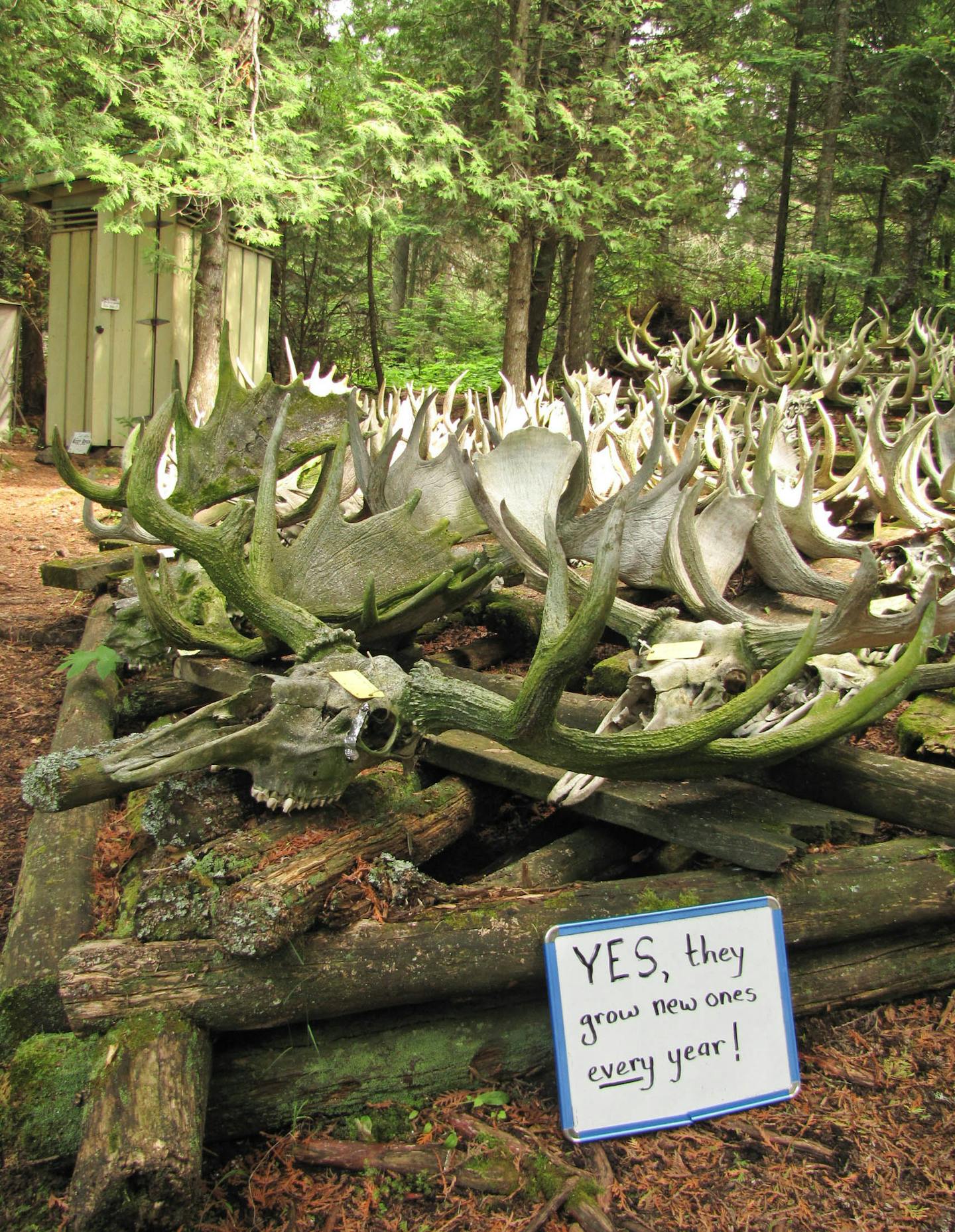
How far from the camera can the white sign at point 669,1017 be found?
235cm

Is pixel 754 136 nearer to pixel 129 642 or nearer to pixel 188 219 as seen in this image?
pixel 188 219

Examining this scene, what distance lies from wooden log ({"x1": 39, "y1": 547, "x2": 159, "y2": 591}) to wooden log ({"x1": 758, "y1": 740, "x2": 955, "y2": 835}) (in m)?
4.08

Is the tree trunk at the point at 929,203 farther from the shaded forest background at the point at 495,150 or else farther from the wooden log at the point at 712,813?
the wooden log at the point at 712,813

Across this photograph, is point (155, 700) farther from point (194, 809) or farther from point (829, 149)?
point (829, 149)

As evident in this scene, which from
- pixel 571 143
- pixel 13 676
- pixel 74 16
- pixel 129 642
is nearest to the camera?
pixel 129 642

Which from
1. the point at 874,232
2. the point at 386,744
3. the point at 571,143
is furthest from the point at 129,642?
the point at 874,232

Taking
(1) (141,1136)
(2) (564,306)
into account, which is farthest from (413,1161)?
(2) (564,306)

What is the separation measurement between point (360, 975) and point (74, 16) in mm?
11193

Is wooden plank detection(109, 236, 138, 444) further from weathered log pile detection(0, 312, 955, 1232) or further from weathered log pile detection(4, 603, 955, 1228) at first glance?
weathered log pile detection(4, 603, 955, 1228)

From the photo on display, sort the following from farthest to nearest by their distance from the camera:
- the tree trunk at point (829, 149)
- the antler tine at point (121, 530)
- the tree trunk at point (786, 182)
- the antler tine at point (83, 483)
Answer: the tree trunk at point (786, 182) → the tree trunk at point (829, 149) → the antler tine at point (121, 530) → the antler tine at point (83, 483)

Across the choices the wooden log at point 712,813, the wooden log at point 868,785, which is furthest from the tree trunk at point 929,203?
the wooden log at point 712,813

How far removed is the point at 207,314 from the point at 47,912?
10653 mm

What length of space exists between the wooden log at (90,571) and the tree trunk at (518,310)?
8.47 metres

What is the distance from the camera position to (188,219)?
42.8 feet
